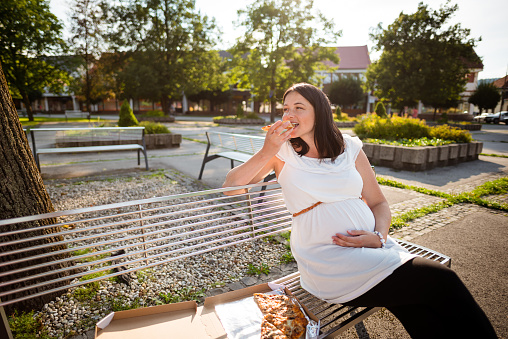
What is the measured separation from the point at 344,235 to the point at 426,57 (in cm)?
3067

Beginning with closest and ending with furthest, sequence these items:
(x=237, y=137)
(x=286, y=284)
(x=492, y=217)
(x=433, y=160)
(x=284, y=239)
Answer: (x=286, y=284) < (x=284, y=239) < (x=492, y=217) < (x=237, y=137) < (x=433, y=160)

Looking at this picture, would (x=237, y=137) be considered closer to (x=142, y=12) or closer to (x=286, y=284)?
(x=286, y=284)

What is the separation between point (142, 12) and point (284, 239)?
3078cm

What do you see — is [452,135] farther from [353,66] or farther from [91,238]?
[353,66]

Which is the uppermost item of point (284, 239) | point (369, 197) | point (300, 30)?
point (300, 30)

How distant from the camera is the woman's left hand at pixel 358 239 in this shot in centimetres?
175

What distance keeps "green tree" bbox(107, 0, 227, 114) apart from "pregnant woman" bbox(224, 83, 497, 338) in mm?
27809

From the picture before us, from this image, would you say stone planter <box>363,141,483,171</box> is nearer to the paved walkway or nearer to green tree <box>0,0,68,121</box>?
the paved walkway

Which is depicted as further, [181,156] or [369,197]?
[181,156]

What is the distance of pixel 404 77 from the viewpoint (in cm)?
2711

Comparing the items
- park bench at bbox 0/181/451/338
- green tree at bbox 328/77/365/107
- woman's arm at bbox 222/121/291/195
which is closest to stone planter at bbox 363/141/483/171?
park bench at bbox 0/181/451/338

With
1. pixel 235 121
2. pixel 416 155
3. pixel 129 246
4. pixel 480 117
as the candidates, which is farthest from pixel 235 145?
pixel 480 117

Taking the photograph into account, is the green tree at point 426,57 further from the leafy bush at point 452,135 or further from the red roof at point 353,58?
the red roof at point 353,58

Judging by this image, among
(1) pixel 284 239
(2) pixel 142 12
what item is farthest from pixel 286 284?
(2) pixel 142 12
